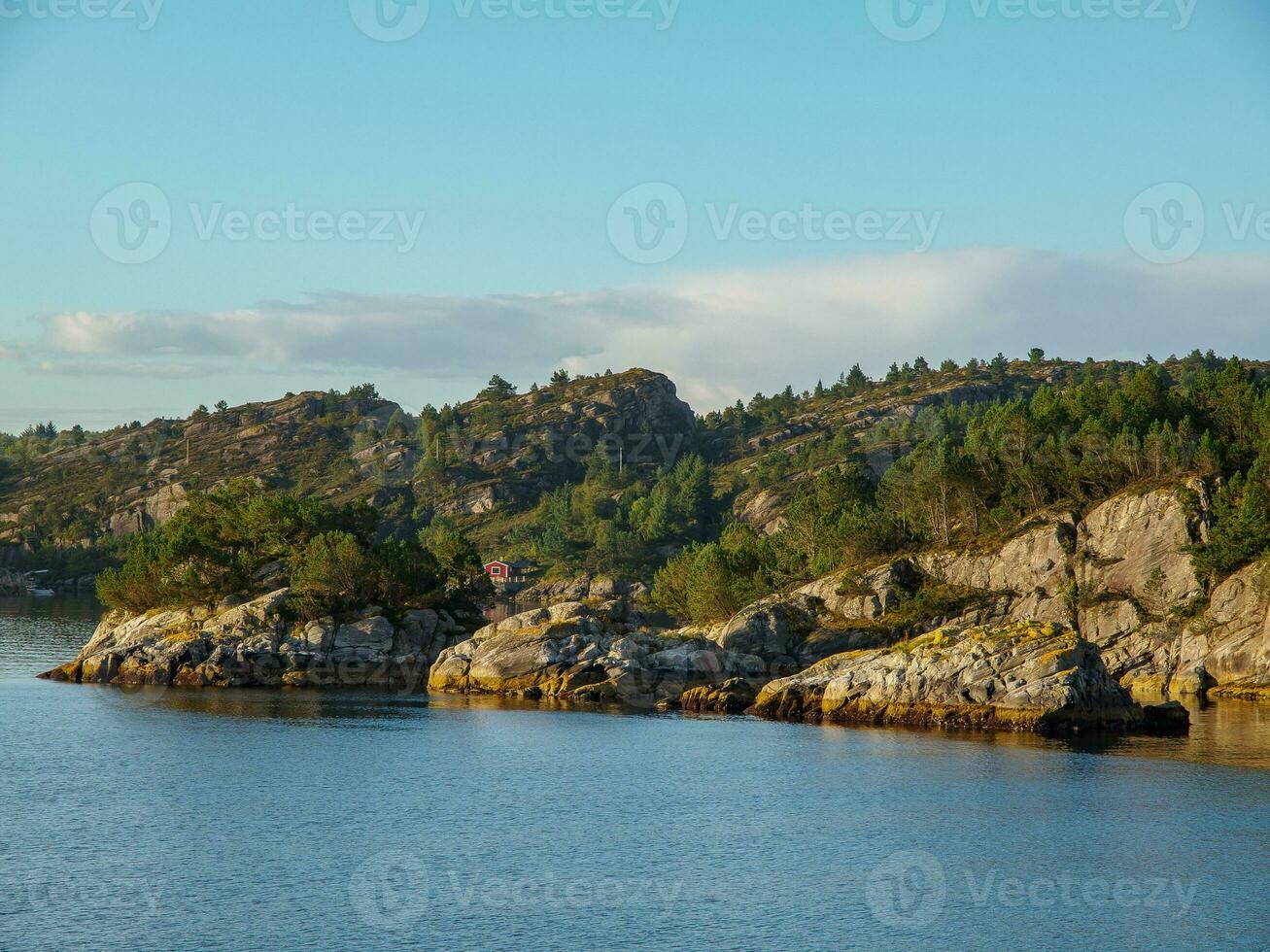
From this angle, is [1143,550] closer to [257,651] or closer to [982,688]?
[982,688]

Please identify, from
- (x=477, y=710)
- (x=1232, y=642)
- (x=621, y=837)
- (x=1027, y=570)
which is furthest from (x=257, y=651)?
(x=1232, y=642)

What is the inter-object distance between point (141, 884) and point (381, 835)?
11372 millimetres

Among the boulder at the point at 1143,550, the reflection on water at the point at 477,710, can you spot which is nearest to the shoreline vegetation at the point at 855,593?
the boulder at the point at 1143,550

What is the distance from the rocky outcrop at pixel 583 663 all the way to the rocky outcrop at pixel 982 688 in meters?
13.8

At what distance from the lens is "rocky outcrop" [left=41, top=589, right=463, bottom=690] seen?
115 meters

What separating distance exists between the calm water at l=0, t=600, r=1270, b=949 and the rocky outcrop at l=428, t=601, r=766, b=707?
19.1m

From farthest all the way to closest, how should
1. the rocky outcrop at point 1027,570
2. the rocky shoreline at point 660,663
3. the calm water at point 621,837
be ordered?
the rocky outcrop at point 1027,570 → the rocky shoreline at point 660,663 → the calm water at point 621,837

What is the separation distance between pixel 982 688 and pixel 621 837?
127ft

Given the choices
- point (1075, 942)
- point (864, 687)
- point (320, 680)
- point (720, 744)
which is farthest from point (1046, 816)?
point (320, 680)

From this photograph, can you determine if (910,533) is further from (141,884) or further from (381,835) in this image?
(141,884)

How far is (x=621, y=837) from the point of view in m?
57.1

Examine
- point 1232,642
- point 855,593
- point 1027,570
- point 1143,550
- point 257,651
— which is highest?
point 1143,550

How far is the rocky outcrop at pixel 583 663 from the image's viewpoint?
355 ft

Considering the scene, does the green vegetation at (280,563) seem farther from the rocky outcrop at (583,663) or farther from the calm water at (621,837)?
the calm water at (621,837)
